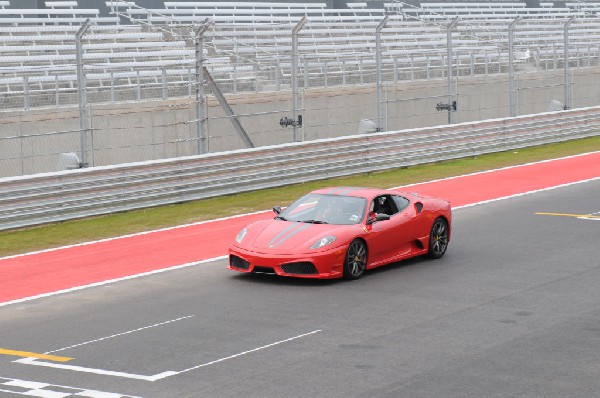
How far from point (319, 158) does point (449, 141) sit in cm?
485

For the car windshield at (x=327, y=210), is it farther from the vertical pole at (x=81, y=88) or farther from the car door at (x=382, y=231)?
the vertical pole at (x=81, y=88)

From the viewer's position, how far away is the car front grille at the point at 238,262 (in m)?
14.6

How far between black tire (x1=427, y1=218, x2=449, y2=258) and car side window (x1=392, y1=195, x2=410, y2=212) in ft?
1.71

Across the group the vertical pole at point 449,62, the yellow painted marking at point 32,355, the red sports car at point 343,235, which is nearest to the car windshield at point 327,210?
the red sports car at point 343,235

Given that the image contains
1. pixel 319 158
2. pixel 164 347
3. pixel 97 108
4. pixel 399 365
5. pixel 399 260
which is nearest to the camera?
pixel 399 365

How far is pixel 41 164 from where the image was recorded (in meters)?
20.6

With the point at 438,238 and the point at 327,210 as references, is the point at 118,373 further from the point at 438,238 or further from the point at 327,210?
the point at 438,238

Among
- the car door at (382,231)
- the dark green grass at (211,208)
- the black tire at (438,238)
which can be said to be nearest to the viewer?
the car door at (382,231)

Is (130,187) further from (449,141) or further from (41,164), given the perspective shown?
(449,141)

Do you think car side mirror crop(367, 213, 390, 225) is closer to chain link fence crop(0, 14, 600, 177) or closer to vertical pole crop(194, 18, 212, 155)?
chain link fence crop(0, 14, 600, 177)

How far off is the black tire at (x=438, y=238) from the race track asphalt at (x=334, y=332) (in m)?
0.21

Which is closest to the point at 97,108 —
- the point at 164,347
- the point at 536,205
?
the point at 536,205

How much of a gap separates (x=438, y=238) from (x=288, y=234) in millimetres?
2585

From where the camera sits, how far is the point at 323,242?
14.4 meters
